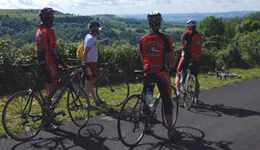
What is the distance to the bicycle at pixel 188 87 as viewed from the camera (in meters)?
6.63

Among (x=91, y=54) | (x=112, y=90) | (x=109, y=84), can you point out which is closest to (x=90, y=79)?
(x=91, y=54)

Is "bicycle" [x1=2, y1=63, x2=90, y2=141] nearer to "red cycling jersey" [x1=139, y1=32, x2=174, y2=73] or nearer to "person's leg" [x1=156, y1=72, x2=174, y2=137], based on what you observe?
"red cycling jersey" [x1=139, y1=32, x2=174, y2=73]

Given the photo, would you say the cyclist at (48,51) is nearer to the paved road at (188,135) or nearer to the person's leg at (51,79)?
the person's leg at (51,79)

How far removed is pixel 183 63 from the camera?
6.91 metres

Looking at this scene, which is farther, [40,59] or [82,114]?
[82,114]

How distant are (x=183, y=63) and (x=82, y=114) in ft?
10.4

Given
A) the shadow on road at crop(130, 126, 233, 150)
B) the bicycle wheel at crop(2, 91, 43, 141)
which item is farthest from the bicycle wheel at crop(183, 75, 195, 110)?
the bicycle wheel at crop(2, 91, 43, 141)

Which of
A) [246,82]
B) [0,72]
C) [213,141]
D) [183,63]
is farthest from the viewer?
[246,82]

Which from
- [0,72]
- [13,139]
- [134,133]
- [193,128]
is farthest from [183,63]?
[0,72]

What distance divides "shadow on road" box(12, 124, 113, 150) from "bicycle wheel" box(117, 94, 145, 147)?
40cm

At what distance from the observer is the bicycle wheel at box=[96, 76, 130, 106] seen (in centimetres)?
693

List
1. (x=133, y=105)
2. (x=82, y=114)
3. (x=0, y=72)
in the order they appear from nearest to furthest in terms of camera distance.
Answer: (x=133, y=105)
(x=82, y=114)
(x=0, y=72)

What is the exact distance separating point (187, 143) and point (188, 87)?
2.36 m

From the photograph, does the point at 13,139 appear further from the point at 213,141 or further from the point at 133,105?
the point at 213,141
